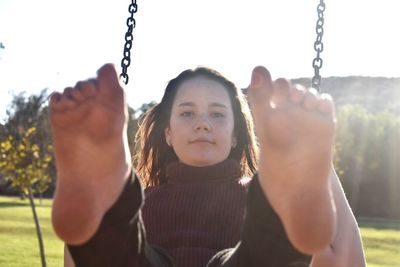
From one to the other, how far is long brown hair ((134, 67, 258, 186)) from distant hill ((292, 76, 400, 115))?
4923cm

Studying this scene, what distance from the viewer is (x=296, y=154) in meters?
1.68

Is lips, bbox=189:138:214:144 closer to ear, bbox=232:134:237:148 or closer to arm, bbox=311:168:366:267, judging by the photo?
ear, bbox=232:134:237:148

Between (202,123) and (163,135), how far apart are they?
0.47 metres

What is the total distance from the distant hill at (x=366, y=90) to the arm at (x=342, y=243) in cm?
4988

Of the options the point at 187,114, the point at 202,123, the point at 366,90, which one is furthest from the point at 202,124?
the point at 366,90

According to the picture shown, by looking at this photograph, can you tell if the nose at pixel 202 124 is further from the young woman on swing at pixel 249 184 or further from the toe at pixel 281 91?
the toe at pixel 281 91

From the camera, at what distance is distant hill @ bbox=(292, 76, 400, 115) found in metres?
52.6

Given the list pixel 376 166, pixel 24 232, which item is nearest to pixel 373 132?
pixel 376 166

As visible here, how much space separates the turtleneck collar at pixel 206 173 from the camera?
8.22 feet

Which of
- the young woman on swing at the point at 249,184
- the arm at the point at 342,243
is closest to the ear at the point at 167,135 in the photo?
the arm at the point at 342,243

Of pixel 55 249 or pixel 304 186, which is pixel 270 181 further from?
pixel 55 249

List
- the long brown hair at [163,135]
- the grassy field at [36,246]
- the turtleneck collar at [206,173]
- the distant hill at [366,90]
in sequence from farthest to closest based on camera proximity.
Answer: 1. the distant hill at [366,90]
2. the grassy field at [36,246]
3. the long brown hair at [163,135]
4. the turtleneck collar at [206,173]

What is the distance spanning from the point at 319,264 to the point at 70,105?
3.03 ft

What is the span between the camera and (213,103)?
105 inches
